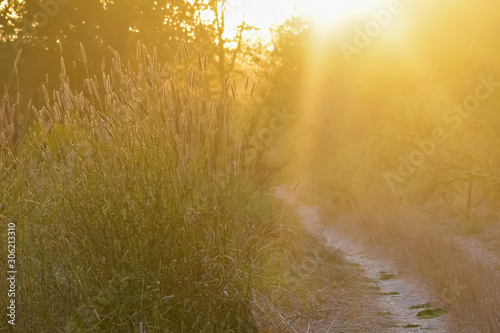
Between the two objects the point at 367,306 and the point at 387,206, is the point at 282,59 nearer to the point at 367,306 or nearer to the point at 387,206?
the point at 387,206

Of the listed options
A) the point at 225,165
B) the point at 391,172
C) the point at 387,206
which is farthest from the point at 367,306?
the point at 391,172

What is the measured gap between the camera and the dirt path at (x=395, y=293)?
459 cm

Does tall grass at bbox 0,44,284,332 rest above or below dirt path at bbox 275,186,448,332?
above

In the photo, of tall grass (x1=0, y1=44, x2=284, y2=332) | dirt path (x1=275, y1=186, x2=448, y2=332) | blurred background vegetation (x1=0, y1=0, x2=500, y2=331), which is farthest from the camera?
dirt path (x1=275, y1=186, x2=448, y2=332)

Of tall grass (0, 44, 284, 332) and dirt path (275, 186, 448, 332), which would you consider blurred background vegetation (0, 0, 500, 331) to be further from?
dirt path (275, 186, 448, 332)

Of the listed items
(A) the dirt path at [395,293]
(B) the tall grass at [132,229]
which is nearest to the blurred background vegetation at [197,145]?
(B) the tall grass at [132,229]

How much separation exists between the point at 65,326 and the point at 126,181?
931mm

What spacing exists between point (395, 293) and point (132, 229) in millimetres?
3233

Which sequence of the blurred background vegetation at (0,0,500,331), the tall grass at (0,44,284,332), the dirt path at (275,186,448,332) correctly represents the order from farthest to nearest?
1. the dirt path at (275,186,448,332)
2. the blurred background vegetation at (0,0,500,331)
3. the tall grass at (0,44,284,332)

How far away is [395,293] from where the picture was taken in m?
5.67

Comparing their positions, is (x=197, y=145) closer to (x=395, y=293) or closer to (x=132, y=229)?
(x=132, y=229)

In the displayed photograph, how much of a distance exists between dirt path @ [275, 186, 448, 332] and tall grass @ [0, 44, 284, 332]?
1419 mm

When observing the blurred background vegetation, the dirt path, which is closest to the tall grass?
the blurred background vegetation

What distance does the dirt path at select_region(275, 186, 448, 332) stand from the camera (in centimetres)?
459
